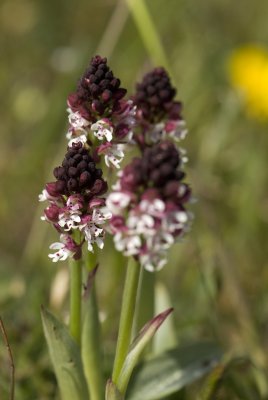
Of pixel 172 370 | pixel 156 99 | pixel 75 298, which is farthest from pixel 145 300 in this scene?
pixel 156 99

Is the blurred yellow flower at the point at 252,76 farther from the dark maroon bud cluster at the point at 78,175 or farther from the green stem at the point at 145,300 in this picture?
the dark maroon bud cluster at the point at 78,175

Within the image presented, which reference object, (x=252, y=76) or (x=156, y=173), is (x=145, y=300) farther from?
(x=252, y=76)

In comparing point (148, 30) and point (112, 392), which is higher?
point (148, 30)

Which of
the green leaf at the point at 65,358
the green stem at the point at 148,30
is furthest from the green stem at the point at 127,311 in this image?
the green stem at the point at 148,30

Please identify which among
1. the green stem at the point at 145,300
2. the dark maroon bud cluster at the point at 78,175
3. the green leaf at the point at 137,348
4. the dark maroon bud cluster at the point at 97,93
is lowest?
the green leaf at the point at 137,348

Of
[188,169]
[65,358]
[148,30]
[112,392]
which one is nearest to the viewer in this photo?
[112,392]

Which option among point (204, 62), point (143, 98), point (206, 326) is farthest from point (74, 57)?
point (143, 98)
